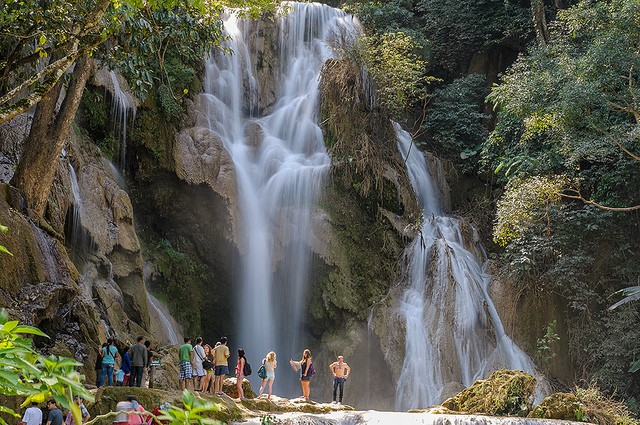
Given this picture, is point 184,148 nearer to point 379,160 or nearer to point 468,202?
point 379,160

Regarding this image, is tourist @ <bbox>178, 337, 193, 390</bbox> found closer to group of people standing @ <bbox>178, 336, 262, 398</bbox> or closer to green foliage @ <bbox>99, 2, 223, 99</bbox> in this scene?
group of people standing @ <bbox>178, 336, 262, 398</bbox>

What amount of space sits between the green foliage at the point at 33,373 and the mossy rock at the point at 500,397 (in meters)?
12.9

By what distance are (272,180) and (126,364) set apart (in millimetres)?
9743

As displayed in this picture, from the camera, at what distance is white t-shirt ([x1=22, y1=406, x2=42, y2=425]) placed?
832 centimetres

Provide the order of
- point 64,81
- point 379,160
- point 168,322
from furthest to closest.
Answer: point 379,160 → point 168,322 → point 64,81

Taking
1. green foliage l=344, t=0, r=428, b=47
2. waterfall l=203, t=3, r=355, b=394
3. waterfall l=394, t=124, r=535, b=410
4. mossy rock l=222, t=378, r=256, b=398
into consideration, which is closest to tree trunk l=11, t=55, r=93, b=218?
mossy rock l=222, t=378, r=256, b=398

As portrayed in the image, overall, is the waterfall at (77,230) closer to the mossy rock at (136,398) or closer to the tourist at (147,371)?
the tourist at (147,371)

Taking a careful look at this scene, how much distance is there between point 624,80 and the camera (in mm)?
19172

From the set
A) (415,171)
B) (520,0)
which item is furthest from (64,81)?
(520,0)

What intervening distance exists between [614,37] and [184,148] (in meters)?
12.7

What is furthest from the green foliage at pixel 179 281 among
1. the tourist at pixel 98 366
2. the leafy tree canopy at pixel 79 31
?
the tourist at pixel 98 366

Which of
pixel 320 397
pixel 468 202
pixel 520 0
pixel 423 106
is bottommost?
pixel 320 397

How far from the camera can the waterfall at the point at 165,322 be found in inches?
715

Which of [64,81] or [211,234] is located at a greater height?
[64,81]
